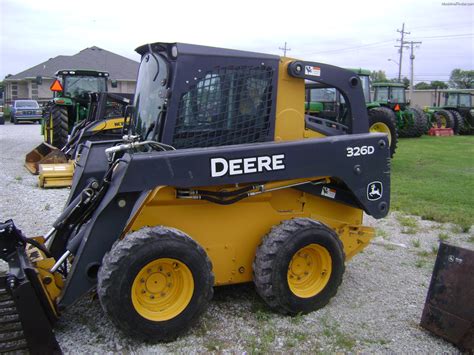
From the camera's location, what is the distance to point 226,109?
402 cm

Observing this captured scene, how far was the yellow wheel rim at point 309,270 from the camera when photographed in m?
4.09

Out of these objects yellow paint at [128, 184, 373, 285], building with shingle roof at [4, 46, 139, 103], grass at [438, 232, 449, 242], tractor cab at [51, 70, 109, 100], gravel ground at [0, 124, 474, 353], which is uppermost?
building with shingle roof at [4, 46, 139, 103]

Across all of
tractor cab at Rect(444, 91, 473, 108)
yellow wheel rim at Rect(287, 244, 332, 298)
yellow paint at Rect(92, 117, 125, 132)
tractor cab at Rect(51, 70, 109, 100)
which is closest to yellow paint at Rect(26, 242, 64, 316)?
yellow wheel rim at Rect(287, 244, 332, 298)

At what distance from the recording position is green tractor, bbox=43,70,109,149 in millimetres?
13836

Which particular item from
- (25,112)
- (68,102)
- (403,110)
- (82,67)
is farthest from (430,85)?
(68,102)

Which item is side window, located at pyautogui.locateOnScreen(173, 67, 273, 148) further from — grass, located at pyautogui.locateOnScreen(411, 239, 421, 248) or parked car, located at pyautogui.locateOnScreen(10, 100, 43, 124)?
parked car, located at pyautogui.locateOnScreen(10, 100, 43, 124)

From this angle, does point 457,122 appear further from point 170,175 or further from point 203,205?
point 170,175

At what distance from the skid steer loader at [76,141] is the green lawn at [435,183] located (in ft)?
16.7

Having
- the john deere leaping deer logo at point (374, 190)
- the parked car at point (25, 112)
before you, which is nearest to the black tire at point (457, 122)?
the john deere leaping deer logo at point (374, 190)

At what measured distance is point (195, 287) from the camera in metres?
3.56

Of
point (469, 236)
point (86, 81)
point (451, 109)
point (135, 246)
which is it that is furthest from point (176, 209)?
point (451, 109)

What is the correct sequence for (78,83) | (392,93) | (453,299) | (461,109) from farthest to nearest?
(461,109) → (392,93) → (78,83) → (453,299)

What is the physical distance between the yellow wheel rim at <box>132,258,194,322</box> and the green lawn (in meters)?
4.58

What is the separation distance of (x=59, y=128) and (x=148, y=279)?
37.2ft
